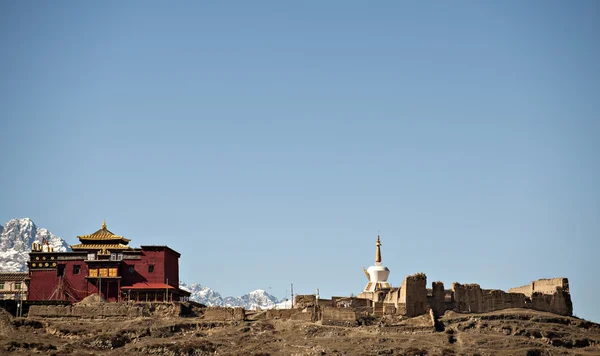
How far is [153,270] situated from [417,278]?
2878 centimetres

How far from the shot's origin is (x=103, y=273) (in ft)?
376

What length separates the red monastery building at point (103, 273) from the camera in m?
114

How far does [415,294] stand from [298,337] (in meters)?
14.1

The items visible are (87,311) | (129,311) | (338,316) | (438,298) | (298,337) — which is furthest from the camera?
(438,298)

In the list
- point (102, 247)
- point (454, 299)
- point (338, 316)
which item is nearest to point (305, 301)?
point (338, 316)

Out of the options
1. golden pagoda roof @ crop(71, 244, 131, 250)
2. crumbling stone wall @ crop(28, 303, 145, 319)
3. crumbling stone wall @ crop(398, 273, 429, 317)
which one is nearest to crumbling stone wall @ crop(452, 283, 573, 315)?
crumbling stone wall @ crop(398, 273, 429, 317)

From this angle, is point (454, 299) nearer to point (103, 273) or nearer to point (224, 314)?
point (224, 314)

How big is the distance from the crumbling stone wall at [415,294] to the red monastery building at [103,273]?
24.9 m

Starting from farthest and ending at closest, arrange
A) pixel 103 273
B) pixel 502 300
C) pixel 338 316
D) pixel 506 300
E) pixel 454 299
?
pixel 103 273 → pixel 506 300 → pixel 502 300 → pixel 454 299 → pixel 338 316

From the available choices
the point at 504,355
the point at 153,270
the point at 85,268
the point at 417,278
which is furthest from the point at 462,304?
the point at 85,268

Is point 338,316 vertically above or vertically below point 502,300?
below

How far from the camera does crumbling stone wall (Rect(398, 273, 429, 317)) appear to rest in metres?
109

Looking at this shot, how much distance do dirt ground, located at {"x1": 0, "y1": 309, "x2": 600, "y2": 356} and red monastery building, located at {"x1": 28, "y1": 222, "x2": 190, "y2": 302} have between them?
754 cm

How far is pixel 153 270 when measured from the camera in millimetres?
116062
